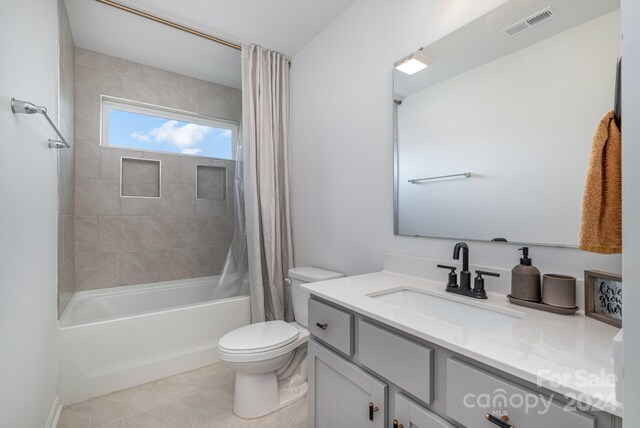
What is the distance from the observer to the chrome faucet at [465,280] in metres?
1.14

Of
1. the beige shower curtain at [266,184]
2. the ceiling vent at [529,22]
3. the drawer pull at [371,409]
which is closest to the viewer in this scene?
the drawer pull at [371,409]

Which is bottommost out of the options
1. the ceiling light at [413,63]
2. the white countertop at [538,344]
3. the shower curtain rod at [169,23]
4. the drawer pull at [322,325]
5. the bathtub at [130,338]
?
the bathtub at [130,338]

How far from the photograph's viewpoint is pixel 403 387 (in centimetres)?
87

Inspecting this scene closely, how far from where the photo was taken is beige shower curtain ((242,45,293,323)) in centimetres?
232

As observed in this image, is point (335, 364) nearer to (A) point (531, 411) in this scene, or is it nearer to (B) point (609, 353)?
A: (A) point (531, 411)

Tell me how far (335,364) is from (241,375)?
2.69 feet

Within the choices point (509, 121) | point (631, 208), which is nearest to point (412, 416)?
point (631, 208)

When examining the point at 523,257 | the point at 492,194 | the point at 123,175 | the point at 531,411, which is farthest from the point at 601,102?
the point at 123,175

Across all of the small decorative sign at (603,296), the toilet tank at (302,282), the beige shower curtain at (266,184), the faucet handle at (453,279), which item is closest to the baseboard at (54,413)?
the beige shower curtain at (266,184)

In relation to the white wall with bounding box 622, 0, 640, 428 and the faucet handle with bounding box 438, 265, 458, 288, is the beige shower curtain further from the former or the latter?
the white wall with bounding box 622, 0, 640, 428

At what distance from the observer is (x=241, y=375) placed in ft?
5.52

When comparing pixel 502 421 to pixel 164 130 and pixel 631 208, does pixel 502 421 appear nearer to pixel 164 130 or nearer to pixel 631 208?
pixel 631 208

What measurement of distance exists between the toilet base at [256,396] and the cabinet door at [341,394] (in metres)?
0.50

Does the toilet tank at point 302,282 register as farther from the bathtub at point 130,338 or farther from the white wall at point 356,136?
the bathtub at point 130,338
